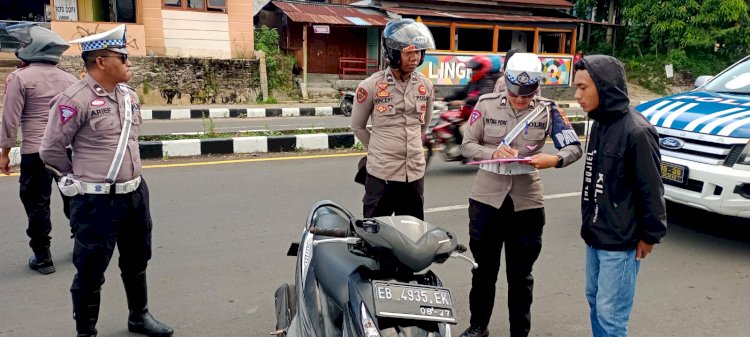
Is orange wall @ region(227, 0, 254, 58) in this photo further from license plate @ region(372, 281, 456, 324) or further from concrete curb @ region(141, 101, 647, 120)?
license plate @ region(372, 281, 456, 324)

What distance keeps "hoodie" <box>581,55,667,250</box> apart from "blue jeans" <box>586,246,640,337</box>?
0.06 m

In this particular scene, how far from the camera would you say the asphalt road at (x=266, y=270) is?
333cm

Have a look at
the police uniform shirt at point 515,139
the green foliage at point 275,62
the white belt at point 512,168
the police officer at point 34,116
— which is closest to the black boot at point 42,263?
the police officer at point 34,116

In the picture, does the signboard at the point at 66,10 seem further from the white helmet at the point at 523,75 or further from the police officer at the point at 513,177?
the white helmet at the point at 523,75

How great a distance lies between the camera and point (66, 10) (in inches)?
650

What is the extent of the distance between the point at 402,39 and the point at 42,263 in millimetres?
2881

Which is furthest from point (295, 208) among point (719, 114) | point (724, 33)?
point (724, 33)

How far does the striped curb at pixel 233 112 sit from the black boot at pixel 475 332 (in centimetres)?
1110

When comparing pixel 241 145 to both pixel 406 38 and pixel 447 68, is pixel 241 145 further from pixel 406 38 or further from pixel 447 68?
pixel 447 68

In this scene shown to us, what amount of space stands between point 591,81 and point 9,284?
12.1 ft

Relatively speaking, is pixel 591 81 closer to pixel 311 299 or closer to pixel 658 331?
pixel 311 299

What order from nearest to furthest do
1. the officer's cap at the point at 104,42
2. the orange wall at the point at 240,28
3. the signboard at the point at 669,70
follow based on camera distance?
the officer's cap at the point at 104,42
the orange wall at the point at 240,28
the signboard at the point at 669,70

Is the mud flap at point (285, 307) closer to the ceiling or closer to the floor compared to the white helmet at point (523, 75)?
closer to the floor

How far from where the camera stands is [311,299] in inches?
83.9
